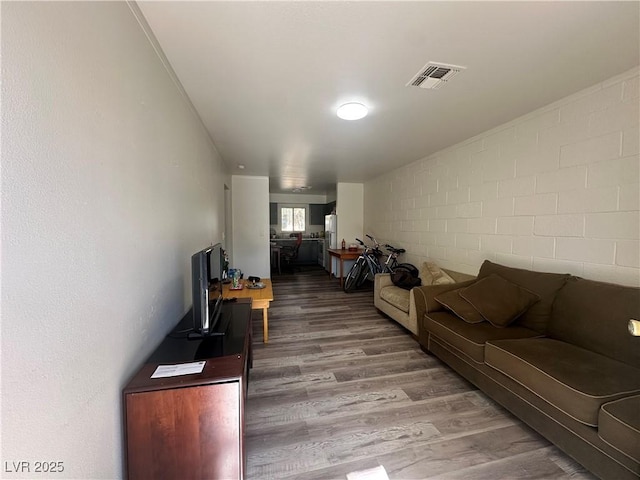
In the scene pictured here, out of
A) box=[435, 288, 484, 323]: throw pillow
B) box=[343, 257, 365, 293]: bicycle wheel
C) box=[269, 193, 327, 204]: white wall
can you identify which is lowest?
box=[343, 257, 365, 293]: bicycle wheel

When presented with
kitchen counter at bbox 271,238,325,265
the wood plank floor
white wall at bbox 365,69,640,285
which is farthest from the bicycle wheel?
kitchen counter at bbox 271,238,325,265

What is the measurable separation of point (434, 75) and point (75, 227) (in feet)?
6.94

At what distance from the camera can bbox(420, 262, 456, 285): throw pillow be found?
3035 mm

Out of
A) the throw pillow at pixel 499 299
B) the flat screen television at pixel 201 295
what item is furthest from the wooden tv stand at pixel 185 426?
the throw pillow at pixel 499 299

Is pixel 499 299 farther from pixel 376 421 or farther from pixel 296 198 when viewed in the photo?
pixel 296 198

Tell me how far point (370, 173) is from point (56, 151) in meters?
4.74

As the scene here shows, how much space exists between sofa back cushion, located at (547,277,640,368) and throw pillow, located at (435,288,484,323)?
50 cm

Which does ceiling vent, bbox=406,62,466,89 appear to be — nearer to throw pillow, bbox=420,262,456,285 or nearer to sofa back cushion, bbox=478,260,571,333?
sofa back cushion, bbox=478,260,571,333

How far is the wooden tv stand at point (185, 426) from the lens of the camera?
1012 millimetres

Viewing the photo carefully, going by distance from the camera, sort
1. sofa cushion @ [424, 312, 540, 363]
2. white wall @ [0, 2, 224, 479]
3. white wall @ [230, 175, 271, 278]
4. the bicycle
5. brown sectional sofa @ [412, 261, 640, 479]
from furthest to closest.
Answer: white wall @ [230, 175, 271, 278], the bicycle, sofa cushion @ [424, 312, 540, 363], brown sectional sofa @ [412, 261, 640, 479], white wall @ [0, 2, 224, 479]

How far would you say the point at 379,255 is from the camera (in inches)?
193

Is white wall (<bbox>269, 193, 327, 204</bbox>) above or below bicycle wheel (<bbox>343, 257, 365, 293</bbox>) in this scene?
above

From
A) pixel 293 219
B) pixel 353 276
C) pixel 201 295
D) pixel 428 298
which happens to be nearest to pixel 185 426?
pixel 201 295

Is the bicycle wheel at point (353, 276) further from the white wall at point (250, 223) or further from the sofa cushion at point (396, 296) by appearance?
the white wall at point (250, 223)
